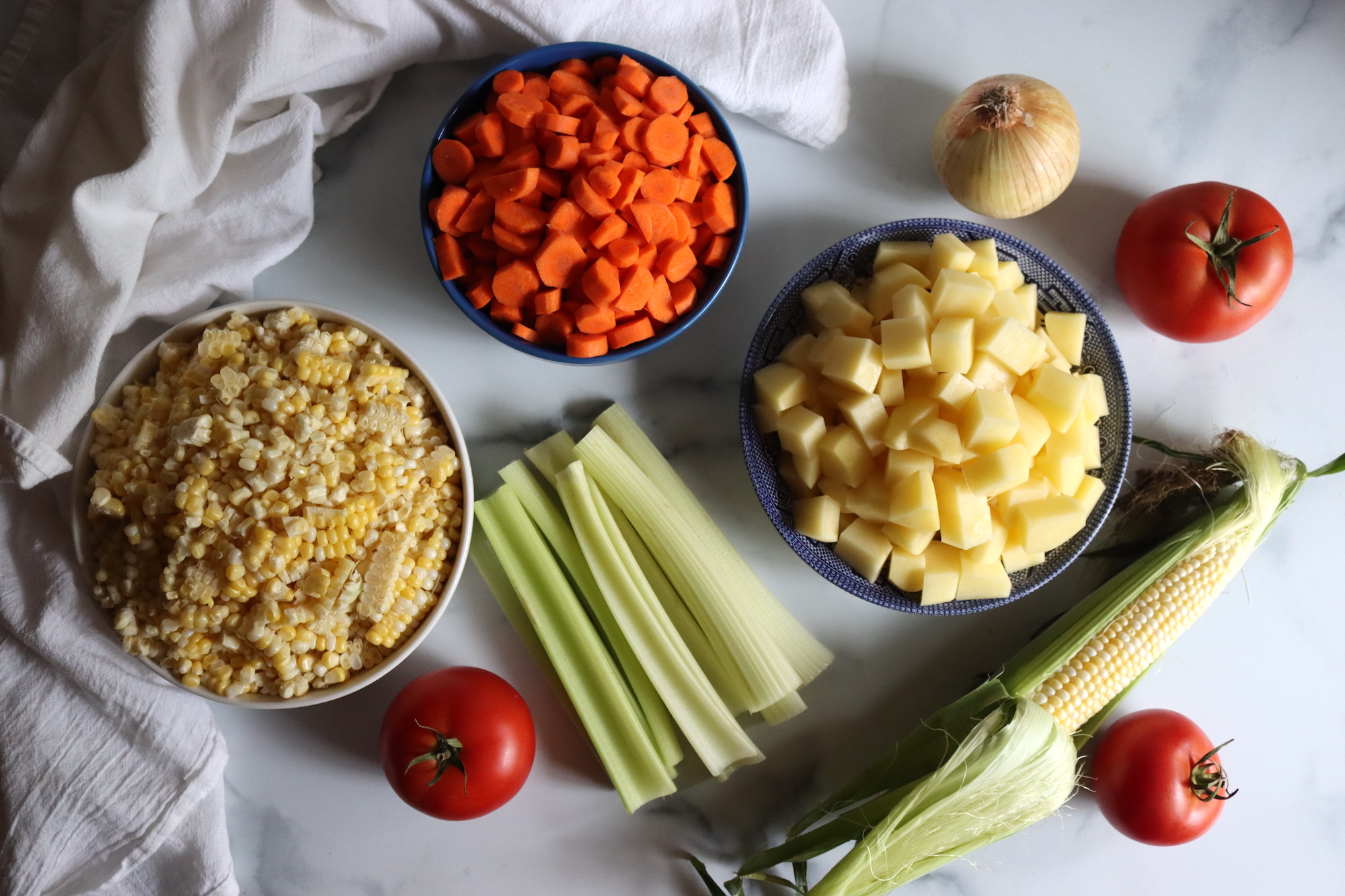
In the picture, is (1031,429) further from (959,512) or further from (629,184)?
(629,184)

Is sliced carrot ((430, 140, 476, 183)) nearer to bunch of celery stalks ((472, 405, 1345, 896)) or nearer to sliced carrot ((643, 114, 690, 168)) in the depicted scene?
sliced carrot ((643, 114, 690, 168))

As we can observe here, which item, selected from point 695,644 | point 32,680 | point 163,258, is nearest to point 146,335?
point 163,258

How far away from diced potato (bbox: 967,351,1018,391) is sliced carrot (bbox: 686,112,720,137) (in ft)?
2.16

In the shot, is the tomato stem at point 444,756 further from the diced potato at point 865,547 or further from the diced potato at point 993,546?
the diced potato at point 993,546

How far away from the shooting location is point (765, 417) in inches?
64.7

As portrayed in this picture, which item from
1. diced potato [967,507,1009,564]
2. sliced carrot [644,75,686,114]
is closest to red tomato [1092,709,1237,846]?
diced potato [967,507,1009,564]

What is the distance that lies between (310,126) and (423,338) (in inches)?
18.0

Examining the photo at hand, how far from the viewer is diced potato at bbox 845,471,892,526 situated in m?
1.54

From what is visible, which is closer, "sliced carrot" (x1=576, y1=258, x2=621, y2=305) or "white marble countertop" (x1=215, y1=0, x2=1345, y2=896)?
"sliced carrot" (x1=576, y1=258, x2=621, y2=305)

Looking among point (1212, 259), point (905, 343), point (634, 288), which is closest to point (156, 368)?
point (634, 288)

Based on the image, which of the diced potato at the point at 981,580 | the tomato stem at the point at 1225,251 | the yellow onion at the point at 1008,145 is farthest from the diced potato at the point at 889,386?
the tomato stem at the point at 1225,251

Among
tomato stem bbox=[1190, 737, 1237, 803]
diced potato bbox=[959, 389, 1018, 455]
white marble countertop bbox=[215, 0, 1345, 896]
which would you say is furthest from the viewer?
white marble countertop bbox=[215, 0, 1345, 896]

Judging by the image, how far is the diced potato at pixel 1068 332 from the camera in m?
1.59

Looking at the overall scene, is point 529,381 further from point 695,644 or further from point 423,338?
point 695,644
